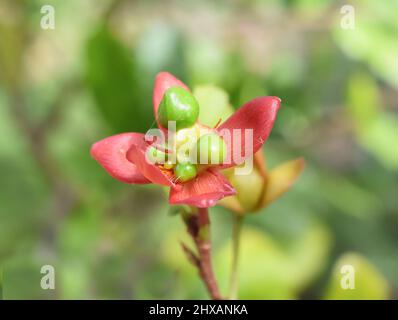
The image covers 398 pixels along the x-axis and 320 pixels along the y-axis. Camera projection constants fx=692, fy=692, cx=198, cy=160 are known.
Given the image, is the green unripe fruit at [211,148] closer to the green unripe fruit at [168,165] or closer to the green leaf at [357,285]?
the green unripe fruit at [168,165]

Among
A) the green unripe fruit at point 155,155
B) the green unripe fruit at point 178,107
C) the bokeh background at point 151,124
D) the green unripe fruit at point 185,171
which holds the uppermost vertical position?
the bokeh background at point 151,124

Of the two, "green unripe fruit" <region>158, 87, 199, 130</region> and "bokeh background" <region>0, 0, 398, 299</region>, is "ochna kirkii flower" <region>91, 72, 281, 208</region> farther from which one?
"bokeh background" <region>0, 0, 398, 299</region>

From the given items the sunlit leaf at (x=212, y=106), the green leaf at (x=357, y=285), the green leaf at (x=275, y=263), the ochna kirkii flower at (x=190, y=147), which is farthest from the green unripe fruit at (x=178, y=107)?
the green leaf at (x=275, y=263)

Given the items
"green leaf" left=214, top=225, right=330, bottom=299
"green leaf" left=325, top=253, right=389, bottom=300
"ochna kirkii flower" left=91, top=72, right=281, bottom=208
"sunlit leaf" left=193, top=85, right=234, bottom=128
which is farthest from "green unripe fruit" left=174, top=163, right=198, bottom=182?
"green leaf" left=214, top=225, right=330, bottom=299

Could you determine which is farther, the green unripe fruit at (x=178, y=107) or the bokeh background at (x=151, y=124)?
the bokeh background at (x=151, y=124)

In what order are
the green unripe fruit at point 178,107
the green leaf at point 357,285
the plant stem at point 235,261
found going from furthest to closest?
the green leaf at point 357,285, the plant stem at point 235,261, the green unripe fruit at point 178,107

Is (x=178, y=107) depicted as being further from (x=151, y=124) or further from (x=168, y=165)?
(x=151, y=124)

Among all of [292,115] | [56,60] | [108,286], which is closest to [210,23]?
[56,60]
